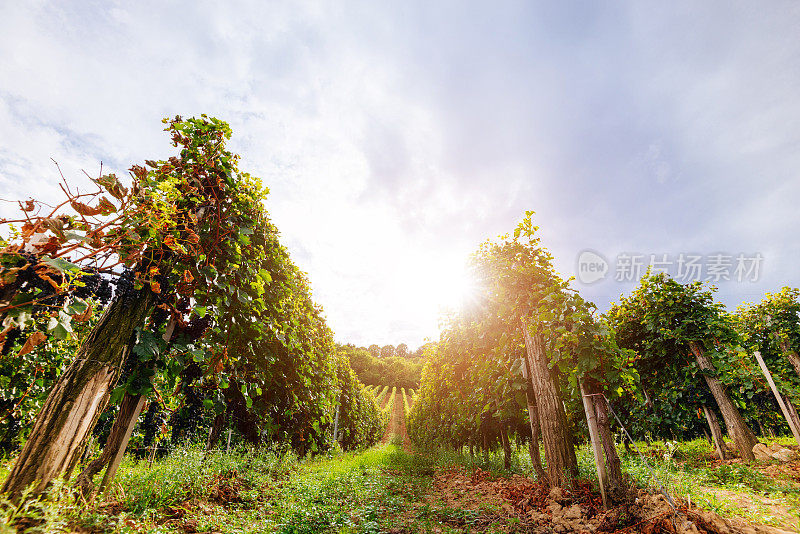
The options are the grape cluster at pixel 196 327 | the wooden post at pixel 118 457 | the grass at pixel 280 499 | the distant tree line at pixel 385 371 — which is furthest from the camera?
the distant tree line at pixel 385 371

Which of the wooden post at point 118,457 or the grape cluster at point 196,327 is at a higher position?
the grape cluster at point 196,327

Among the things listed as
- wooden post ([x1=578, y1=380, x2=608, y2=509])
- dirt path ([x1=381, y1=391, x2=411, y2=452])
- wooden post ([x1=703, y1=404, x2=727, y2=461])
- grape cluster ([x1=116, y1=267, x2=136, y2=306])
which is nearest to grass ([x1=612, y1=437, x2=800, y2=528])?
wooden post ([x1=703, y1=404, x2=727, y2=461])

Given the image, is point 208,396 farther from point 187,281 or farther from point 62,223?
point 62,223

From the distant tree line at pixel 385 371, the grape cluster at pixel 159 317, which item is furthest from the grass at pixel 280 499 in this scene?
the distant tree line at pixel 385 371

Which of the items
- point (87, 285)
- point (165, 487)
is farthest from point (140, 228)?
point (165, 487)

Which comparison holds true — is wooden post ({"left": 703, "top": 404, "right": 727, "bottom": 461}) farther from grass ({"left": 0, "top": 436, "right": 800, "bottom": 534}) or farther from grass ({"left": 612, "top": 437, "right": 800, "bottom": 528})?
grass ({"left": 0, "top": 436, "right": 800, "bottom": 534})

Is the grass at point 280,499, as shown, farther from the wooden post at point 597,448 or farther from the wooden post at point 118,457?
the wooden post at point 597,448

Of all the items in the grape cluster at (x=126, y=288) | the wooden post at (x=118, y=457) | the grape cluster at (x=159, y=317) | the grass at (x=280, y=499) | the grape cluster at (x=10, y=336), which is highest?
the grape cluster at (x=126, y=288)

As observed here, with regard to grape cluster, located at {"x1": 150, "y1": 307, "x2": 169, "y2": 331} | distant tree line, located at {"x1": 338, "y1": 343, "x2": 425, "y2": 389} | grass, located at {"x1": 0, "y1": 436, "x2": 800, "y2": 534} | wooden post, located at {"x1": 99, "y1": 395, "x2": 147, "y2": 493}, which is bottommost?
grass, located at {"x1": 0, "y1": 436, "x2": 800, "y2": 534}

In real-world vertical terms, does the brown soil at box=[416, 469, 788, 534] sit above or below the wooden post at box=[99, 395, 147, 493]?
below

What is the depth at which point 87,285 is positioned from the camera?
2475mm

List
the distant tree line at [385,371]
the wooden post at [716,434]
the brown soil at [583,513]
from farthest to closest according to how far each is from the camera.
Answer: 1. the distant tree line at [385,371]
2. the wooden post at [716,434]
3. the brown soil at [583,513]

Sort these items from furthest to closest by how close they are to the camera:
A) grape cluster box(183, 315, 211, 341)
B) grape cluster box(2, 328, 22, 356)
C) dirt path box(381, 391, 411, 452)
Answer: dirt path box(381, 391, 411, 452)
grape cluster box(183, 315, 211, 341)
grape cluster box(2, 328, 22, 356)

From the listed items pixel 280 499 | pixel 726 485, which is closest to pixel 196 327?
pixel 280 499
